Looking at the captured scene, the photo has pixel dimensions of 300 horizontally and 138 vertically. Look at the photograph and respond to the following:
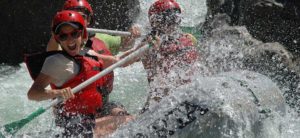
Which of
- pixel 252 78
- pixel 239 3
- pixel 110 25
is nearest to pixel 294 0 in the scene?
pixel 239 3

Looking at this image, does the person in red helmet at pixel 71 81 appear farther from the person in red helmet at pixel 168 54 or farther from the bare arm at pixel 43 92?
the person in red helmet at pixel 168 54

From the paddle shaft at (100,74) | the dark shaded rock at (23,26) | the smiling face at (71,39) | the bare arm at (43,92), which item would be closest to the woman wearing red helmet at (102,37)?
the paddle shaft at (100,74)

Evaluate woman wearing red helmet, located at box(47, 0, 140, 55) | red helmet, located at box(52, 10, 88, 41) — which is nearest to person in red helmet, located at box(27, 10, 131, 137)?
red helmet, located at box(52, 10, 88, 41)

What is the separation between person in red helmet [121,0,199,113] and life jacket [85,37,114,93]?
350 mm

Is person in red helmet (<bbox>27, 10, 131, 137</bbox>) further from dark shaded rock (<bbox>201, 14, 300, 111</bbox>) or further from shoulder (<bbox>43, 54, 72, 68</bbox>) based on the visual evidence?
dark shaded rock (<bbox>201, 14, 300, 111</bbox>)

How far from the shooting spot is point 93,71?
4.31m

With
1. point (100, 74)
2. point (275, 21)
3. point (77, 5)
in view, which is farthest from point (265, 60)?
point (100, 74)

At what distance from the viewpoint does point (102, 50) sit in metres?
4.93

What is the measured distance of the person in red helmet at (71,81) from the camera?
391cm

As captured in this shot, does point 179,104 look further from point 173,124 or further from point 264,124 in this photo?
point 264,124

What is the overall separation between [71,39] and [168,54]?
54.5 inches

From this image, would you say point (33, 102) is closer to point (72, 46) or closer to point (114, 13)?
point (114, 13)

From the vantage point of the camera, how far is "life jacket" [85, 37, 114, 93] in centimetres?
458

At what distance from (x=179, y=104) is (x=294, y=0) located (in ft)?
15.4
